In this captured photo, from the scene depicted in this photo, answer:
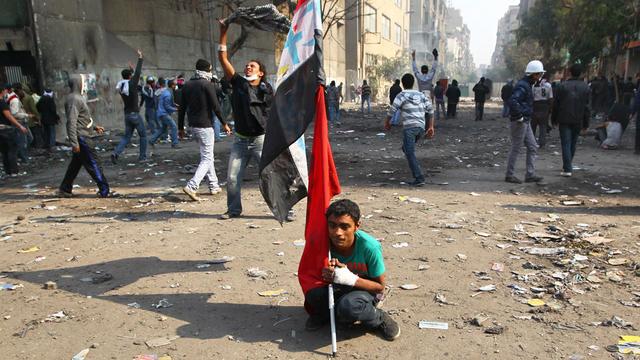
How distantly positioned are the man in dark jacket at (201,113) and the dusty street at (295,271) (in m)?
0.44

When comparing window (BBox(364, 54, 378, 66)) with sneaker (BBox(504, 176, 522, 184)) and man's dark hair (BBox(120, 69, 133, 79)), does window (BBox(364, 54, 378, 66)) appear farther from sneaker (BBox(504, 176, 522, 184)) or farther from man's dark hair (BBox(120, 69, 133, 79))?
sneaker (BBox(504, 176, 522, 184))

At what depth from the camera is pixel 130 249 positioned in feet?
17.2

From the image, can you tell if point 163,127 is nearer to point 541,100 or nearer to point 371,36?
point 541,100

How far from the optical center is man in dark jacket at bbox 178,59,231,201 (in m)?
6.96

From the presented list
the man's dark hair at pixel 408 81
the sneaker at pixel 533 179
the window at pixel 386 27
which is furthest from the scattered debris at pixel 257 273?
the window at pixel 386 27

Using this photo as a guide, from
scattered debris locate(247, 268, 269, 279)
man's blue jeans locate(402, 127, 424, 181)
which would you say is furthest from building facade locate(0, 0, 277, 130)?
scattered debris locate(247, 268, 269, 279)

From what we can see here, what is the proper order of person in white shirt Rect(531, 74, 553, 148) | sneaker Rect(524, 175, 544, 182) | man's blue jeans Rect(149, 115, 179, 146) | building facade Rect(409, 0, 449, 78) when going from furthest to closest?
building facade Rect(409, 0, 449, 78) < man's blue jeans Rect(149, 115, 179, 146) < person in white shirt Rect(531, 74, 553, 148) < sneaker Rect(524, 175, 544, 182)

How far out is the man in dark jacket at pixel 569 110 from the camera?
830 centimetres

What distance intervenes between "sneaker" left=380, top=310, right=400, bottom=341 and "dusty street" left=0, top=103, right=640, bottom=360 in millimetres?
61

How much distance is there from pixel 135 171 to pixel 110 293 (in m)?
5.96

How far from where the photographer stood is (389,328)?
3.32m

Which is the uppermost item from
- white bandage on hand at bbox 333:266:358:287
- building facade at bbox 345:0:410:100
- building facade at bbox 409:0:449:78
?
building facade at bbox 409:0:449:78

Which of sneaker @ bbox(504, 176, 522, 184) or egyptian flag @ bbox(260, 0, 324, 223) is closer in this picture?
egyptian flag @ bbox(260, 0, 324, 223)

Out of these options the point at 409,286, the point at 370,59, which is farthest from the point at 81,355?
the point at 370,59
